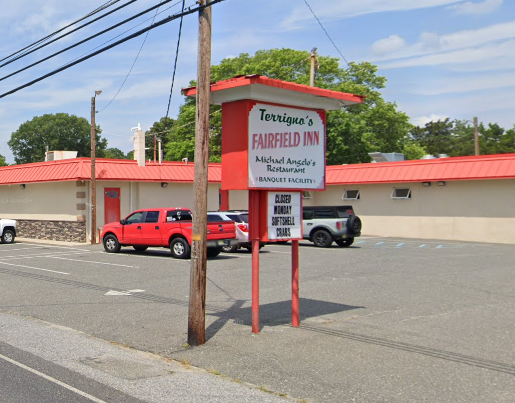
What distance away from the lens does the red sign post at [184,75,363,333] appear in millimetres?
9023

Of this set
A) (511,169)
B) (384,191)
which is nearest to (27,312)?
(511,169)

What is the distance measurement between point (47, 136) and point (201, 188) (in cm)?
8716

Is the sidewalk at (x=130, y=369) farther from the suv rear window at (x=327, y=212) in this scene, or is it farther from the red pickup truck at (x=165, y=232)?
the suv rear window at (x=327, y=212)

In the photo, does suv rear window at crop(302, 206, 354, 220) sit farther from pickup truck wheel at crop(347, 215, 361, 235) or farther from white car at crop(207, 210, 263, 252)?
white car at crop(207, 210, 263, 252)

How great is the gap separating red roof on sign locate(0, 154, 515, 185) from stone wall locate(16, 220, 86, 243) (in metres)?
2.29

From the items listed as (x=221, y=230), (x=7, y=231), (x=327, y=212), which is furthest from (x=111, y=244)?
(x=327, y=212)

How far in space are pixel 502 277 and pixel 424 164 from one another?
55.7 ft

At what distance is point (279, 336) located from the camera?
888cm

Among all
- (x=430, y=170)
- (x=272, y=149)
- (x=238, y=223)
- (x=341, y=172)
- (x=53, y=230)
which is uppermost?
(x=341, y=172)

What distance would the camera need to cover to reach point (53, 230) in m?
30.5

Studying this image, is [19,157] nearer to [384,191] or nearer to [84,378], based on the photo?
[384,191]

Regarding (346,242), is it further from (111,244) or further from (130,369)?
(130,369)

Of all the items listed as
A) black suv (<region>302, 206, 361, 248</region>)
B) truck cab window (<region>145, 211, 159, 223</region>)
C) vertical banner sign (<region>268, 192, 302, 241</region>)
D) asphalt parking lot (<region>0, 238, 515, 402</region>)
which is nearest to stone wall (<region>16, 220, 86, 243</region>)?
truck cab window (<region>145, 211, 159, 223</region>)

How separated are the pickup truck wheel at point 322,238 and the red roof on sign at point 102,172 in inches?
→ 355
